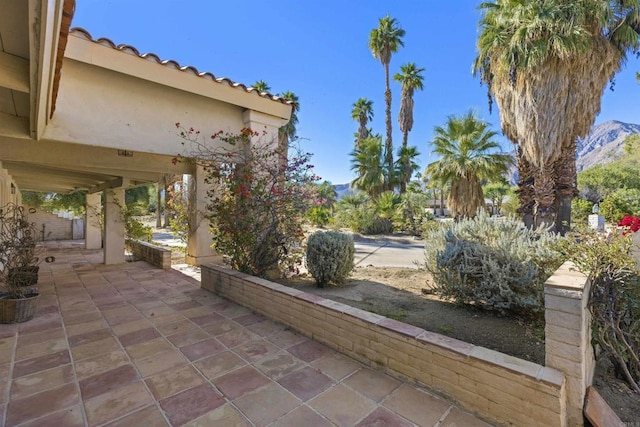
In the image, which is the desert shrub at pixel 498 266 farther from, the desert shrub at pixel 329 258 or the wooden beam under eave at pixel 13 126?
the wooden beam under eave at pixel 13 126

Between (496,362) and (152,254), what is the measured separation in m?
8.53

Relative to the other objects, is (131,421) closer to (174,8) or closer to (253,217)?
(253,217)

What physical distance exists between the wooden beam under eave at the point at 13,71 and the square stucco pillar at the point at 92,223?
11166 mm

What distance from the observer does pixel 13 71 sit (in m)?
2.62

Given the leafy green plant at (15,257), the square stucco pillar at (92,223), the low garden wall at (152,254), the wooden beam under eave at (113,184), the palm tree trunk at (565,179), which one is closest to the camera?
the leafy green plant at (15,257)

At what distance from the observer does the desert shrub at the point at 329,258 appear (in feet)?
17.3

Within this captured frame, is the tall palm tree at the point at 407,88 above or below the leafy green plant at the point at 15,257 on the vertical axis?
above

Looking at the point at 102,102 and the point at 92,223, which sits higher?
the point at 102,102


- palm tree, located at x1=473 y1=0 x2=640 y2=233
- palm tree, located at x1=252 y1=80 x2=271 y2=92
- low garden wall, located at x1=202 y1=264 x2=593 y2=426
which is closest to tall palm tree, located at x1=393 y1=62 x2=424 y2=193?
palm tree, located at x1=252 y1=80 x2=271 y2=92

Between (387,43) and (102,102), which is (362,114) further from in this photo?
(102,102)

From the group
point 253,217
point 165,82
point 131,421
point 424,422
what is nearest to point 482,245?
point 424,422

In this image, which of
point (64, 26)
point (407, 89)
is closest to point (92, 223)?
point (64, 26)

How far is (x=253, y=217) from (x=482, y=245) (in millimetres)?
3688

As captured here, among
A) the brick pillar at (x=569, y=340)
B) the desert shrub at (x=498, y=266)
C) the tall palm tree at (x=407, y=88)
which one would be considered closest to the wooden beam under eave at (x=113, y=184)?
the desert shrub at (x=498, y=266)
